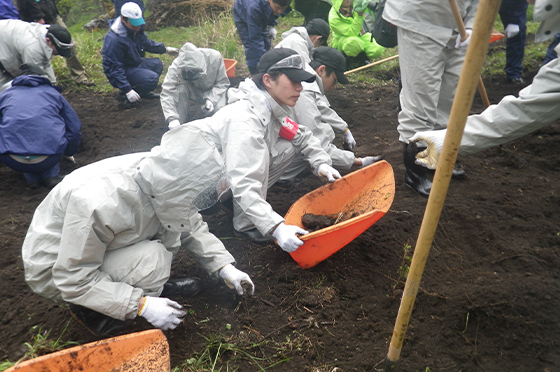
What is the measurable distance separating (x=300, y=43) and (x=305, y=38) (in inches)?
9.8

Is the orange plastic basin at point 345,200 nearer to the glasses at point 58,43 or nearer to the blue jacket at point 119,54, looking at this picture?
the glasses at point 58,43

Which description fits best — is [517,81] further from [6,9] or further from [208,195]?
[6,9]

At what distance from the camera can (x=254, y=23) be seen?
5.14m

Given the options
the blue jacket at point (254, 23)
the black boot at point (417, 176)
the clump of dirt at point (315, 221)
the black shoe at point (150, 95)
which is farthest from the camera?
the black shoe at point (150, 95)

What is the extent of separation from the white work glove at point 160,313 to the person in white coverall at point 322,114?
6.10 feet

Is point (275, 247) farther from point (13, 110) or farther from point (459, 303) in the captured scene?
point (13, 110)

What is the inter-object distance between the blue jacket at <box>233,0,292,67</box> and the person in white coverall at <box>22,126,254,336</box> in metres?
3.53

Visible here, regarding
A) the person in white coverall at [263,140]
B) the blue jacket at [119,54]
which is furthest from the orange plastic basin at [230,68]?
the person in white coverall at [263,140]

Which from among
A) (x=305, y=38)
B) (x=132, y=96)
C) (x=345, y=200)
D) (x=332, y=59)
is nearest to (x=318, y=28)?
(x=305, y=38)

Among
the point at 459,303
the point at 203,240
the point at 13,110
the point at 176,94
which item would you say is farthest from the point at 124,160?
the point at 176,94

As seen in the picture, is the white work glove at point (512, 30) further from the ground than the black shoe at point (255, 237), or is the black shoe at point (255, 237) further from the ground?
the white work glove at point (512, 30)

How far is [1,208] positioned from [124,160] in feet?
7.55

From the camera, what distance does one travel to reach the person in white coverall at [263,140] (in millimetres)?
2400

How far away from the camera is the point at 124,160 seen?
2.08 m
